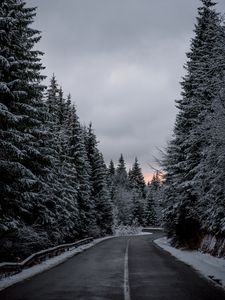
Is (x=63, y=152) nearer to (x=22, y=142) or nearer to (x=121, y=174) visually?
(x=22, y=142)

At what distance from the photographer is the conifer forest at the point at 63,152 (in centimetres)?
Answer: 1662

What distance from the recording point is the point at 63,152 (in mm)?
37156

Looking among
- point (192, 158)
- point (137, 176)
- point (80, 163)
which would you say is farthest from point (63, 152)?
point (137, 176)

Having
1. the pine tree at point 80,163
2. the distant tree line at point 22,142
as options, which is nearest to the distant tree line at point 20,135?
the distant tree line at point 22,142

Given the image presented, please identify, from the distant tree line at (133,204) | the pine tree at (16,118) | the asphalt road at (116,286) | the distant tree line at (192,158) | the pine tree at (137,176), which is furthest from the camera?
the pine tree at (137,176)

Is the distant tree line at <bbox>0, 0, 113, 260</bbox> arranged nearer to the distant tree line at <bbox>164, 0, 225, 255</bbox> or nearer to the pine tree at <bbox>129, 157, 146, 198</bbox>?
the distant tree line at <bbox>164, 0, 225, 255</bbox>

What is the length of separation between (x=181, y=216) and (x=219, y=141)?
1747 cm

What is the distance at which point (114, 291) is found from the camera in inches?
472

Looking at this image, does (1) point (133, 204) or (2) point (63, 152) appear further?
(1) point (133, 204)

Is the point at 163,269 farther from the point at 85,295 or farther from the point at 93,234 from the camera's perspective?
the point at 93,234

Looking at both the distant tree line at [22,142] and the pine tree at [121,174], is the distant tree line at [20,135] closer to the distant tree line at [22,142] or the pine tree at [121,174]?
the distant tree line at [22,142]

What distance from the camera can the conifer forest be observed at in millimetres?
16625

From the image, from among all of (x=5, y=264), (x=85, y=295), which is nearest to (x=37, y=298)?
(x=85, y=295)

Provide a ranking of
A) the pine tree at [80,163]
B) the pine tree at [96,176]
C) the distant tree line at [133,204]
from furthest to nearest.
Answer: the distant tree line at [133,204]
the pine tree at [96,176]
the pine tree at [80,163]
